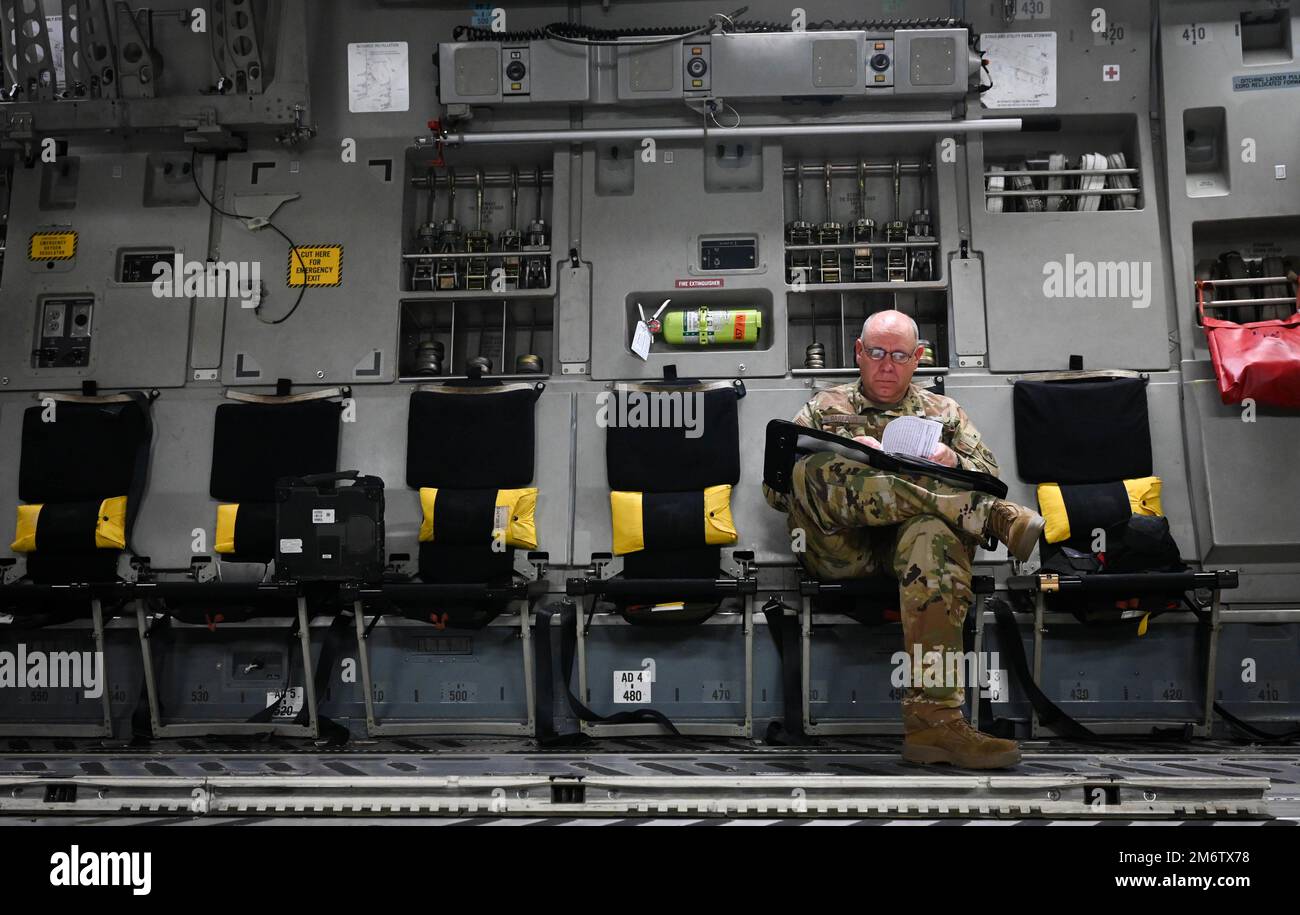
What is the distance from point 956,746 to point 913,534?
2.75 feet

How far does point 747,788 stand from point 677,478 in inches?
86.4

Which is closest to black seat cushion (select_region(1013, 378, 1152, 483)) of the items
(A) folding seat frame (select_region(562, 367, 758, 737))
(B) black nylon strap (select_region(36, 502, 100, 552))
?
(A) folding seat frame (select_region(562, 367, 758, 737))

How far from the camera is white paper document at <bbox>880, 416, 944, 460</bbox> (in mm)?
4070

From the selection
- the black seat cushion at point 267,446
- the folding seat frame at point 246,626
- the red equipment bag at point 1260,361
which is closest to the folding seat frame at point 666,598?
the folding seat frame at point 246,626

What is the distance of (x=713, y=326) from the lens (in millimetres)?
5355

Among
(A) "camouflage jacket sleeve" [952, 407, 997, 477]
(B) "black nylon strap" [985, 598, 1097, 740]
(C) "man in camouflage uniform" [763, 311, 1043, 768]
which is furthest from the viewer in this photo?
(B) "black nylon strap" [985, 598, 1097, 740]

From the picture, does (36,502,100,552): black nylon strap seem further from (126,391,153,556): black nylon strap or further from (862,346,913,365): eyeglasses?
(862,346,913,365): eyeglasses

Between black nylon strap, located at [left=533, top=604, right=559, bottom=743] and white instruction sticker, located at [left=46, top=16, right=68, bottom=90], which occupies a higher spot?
white instruction sticker, located at [left=46, top=16, right=68, bottom=90]

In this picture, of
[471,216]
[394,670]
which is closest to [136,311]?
[471,216]

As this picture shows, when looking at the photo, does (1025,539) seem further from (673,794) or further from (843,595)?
(673,794)

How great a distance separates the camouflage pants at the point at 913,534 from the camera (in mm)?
3775

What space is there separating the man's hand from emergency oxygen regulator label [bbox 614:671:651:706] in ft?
6.07

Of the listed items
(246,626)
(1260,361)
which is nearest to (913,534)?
(1260,361)

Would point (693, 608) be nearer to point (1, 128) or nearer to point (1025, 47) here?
point (1025, 47)
